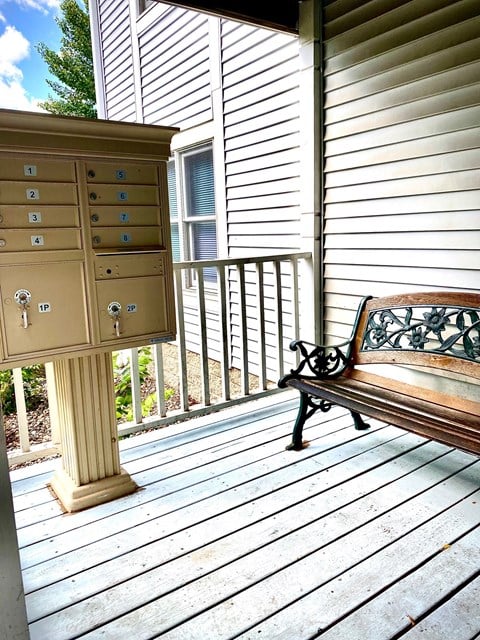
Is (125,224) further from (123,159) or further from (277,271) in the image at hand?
(277,271)

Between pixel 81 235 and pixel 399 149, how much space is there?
1.85 m

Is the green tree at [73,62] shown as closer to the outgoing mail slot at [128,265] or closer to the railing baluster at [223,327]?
the railing baluster at [223,327]

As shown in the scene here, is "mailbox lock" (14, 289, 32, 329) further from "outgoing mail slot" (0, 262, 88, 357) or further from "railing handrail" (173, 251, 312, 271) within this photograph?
"railing handrail" (173, 251, 312, 271)

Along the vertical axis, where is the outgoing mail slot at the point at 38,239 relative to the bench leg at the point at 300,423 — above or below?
above

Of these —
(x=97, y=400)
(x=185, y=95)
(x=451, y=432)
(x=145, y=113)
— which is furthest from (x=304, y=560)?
(x=145, y=113)

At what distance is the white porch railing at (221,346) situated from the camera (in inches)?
106

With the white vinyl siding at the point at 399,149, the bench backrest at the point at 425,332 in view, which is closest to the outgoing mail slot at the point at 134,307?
the bench backrest at the point at 425,332

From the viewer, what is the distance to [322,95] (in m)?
3.12

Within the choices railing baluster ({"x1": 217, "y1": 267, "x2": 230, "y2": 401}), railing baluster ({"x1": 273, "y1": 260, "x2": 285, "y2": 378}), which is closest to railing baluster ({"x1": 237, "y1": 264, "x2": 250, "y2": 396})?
railing baluster ({"x1": 217, "y1": 267, "x2": 230, "y2": 401})

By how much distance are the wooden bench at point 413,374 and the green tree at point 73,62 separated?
541 inches

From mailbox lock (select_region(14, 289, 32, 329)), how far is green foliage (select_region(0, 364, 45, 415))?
2686 millimetres

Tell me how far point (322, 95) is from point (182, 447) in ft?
7.86

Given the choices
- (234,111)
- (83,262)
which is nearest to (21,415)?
(83,262)

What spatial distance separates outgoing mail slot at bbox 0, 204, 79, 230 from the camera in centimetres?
168
